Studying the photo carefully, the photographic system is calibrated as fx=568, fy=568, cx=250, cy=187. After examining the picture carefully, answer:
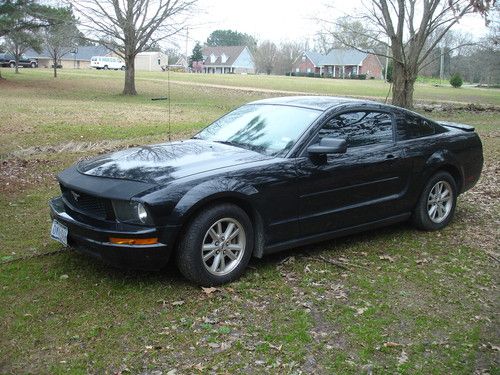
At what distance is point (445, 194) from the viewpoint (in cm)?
657

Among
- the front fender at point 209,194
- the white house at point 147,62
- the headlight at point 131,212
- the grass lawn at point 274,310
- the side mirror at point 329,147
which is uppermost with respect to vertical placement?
the white house at point 147,62

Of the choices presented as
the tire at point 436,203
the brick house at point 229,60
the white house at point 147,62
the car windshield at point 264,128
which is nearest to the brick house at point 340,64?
the brick house at point 229,60

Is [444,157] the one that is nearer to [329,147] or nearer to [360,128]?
[360,128]

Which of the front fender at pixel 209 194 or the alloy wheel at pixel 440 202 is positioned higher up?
the front fender at pixel 209 194

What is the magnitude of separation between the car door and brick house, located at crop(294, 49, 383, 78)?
94523mm

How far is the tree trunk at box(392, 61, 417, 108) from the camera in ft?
72.3

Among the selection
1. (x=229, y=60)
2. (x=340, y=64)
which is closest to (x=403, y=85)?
(x=340, y=64)

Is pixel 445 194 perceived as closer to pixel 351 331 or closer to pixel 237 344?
pixel 351 331

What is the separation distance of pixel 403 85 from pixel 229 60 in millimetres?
99491

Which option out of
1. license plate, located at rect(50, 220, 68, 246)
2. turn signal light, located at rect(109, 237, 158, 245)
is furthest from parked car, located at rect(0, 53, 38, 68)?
turn signal light, located at rect(109, 237, 158, 245)

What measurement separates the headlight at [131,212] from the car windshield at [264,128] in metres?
1.38

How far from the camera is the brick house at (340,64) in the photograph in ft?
339

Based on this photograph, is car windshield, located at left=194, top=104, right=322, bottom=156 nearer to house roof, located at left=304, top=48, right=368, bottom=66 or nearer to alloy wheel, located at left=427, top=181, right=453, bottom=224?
alloy wheel, located at left=427, top=181, right=453, bottom=224

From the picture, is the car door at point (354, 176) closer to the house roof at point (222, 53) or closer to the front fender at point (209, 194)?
the front fender at point (209, 194)
